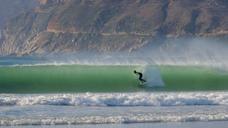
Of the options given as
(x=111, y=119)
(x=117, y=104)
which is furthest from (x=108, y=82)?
(x=111, y=119)

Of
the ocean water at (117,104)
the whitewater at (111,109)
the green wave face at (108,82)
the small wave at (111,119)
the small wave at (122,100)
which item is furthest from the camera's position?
the green wave face at (108,82)

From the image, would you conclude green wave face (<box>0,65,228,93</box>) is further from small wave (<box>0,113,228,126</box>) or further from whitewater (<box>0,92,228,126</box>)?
small wave (<box>0,113,228,126</box>)

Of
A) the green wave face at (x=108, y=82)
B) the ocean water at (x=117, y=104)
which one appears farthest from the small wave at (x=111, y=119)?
the green wave face at (x=108, y=82)

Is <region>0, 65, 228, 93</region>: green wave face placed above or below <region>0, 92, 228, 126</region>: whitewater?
above

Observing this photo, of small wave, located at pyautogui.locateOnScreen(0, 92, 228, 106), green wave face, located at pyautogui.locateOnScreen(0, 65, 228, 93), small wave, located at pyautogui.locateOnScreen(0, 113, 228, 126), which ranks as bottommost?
small wave, located at pyautogui.locateOnScreen(0, 113, 228, 126)

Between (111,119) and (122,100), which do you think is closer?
(111,119)

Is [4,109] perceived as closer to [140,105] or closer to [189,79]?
[140,105]

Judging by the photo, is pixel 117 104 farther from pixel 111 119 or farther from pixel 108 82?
pixel 108 82

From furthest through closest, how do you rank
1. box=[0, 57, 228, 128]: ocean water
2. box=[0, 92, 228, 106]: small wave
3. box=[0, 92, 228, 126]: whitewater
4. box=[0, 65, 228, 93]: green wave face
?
box=[0, 65, 228, 93]: green wave face
box=[0, 92, 228, 106]: small wave
box=[0, 92, 228, 126]: whitewater
box=[0, 57, 228, 128]: ocean water

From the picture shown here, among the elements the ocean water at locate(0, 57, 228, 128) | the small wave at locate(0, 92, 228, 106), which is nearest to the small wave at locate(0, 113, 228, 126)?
the ocean water at locate(0, 57, 228, 128)

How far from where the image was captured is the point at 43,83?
47.6m

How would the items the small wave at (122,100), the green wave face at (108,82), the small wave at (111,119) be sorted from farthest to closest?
the green wave face at (108,82), the small wave at (122,100), the small wave at (111,119)

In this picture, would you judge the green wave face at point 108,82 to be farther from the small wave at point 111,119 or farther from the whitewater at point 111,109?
the small wave at point 111,119

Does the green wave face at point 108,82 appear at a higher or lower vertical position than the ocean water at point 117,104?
higher
